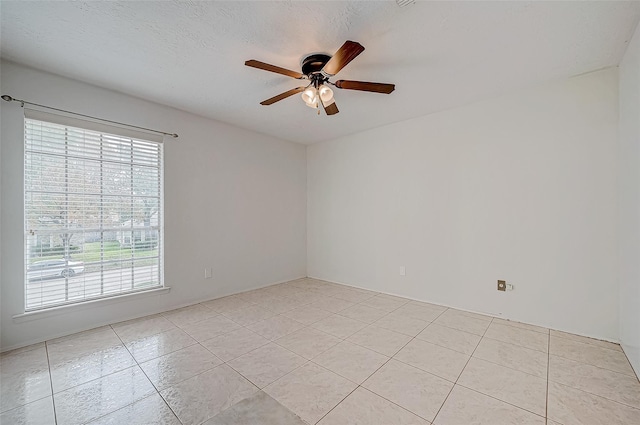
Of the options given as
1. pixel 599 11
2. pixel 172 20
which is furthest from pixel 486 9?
pixel 172 20

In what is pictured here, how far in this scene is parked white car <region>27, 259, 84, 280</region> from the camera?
2415mm

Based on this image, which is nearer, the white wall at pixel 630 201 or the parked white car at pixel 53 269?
the white wall at pixel 630 201

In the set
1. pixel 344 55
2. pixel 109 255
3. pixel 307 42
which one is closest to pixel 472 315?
pixel 344 55

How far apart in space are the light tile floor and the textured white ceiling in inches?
96.4

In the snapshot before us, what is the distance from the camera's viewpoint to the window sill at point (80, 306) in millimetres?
2359

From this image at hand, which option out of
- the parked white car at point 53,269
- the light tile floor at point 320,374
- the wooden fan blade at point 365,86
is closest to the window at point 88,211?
the parked white car at point 53,269

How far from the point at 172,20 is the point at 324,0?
1035 mm

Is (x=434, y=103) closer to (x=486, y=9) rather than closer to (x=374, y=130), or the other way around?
(x=374, y=130)

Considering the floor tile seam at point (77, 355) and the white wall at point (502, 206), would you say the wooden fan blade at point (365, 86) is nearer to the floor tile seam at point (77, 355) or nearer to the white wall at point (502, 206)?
the white wall at point (502, 206)

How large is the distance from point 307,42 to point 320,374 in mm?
2459

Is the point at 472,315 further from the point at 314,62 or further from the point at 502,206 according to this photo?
the point at 314,62

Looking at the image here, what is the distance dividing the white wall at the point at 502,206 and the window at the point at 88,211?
9.29 ft

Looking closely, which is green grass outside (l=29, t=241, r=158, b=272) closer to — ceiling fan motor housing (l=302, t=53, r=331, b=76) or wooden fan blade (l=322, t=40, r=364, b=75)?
ceiling fan motor housing (l=302, t=53, r=331, b=76)

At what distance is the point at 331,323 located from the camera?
2867mm
